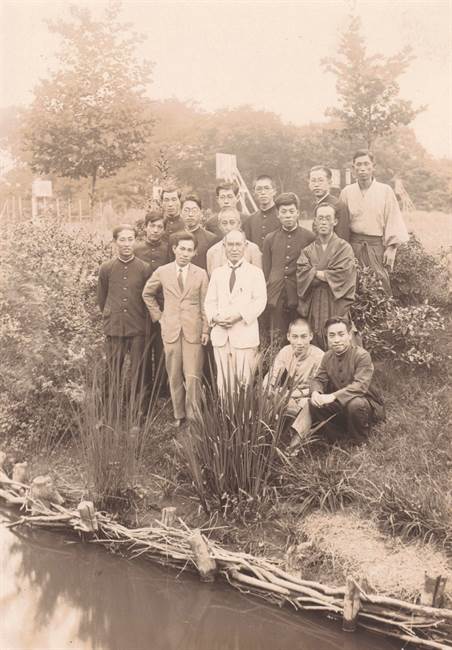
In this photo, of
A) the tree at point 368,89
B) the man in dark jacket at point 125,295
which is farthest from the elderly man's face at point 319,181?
the tree at point 368,89

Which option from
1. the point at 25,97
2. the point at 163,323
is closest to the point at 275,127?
the point at 25,97

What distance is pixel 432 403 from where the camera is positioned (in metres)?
6.26

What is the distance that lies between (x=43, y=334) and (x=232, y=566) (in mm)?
3085

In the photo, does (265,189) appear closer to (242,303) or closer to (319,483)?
(242,303)

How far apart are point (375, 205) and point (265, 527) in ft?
9.95

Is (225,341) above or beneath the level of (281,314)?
beneath

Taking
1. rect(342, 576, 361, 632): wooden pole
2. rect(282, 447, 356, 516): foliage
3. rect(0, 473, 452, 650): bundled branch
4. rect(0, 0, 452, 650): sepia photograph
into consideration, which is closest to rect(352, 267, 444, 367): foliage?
rect(0, 0, 452, 650): sepia photograph

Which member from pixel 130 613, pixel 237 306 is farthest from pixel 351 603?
pixel 237 306

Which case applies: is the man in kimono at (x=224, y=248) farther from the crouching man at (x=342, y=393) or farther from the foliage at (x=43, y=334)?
the foliage at (x=43, y=334)

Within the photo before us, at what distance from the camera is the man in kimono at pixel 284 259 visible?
606 cm

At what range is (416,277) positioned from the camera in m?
7.38

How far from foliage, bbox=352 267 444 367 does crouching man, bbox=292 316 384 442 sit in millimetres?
1152

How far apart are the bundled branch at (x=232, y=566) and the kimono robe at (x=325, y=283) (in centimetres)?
194

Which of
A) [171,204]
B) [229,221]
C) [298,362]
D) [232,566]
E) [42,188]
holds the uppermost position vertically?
[42,188]
